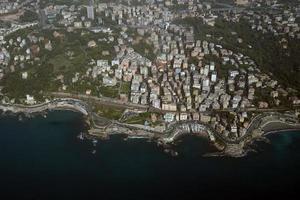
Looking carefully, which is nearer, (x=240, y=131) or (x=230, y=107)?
(x=240, y=131)

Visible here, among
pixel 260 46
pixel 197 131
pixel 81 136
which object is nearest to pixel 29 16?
pixel 81 136

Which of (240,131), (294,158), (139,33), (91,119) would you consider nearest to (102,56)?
(139,33)

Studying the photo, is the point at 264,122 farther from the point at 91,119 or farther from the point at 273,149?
the point at 91,119

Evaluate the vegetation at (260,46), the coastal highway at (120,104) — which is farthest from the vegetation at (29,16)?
the coastal highway at (120,104)

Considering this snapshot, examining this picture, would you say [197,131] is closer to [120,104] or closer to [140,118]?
[140,118]

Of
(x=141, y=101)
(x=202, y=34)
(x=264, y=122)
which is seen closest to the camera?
(x=264, y=122)

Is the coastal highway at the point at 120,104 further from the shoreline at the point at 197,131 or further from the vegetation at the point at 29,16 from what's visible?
the vegetation at the point at 29,16

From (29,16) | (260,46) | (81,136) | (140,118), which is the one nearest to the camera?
(81,136)

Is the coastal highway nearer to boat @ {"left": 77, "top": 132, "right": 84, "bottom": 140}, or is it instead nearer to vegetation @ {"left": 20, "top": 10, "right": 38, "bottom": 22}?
boat @ {"left": 77, "top": 132, "right": 84, "bottom": 140}

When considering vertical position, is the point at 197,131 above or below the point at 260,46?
below

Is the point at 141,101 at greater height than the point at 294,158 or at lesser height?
greater

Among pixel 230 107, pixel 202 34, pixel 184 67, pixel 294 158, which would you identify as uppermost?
pixel 202 34
